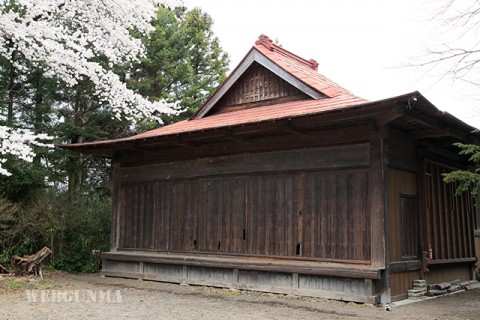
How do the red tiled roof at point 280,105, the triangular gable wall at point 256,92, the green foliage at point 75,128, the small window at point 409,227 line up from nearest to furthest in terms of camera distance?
1. the small window at point 409,227
2. the red tiled roof at point 280,105
3. the triangular gable wall at point 256,92
4. the green foliage at point 75,128

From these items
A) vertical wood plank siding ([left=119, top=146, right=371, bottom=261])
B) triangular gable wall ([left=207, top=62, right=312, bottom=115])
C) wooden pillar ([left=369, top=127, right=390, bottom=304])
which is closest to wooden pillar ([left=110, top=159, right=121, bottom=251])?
vertical wood plank siding ([left=119, top=146, right=371, bottom=261])

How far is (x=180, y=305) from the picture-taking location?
8.38 metres

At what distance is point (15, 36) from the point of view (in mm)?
7457

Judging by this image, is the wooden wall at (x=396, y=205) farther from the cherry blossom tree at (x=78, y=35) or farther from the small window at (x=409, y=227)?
the cherry blossom tree at (x=78, y=35)

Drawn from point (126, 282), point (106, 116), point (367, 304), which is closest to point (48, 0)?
point (126, 282)

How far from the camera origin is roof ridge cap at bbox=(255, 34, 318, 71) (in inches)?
522

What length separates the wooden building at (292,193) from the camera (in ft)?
29.2

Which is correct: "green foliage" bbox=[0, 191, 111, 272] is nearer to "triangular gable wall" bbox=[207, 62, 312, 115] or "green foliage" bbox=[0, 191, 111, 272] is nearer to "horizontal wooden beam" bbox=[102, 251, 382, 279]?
"horizontal wooden beam" bbox=[102, 251, 382, 279]

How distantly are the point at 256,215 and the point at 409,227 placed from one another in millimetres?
3135

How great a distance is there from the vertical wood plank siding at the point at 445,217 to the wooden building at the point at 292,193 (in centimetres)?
5

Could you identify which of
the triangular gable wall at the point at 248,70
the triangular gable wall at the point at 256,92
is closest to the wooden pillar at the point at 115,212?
the triangular gable wall at the point at 248,70

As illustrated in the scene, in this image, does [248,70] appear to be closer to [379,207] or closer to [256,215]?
[256,215]

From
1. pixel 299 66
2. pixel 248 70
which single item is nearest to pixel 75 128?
pixel 248 70

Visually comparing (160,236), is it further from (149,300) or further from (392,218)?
(392,218)
